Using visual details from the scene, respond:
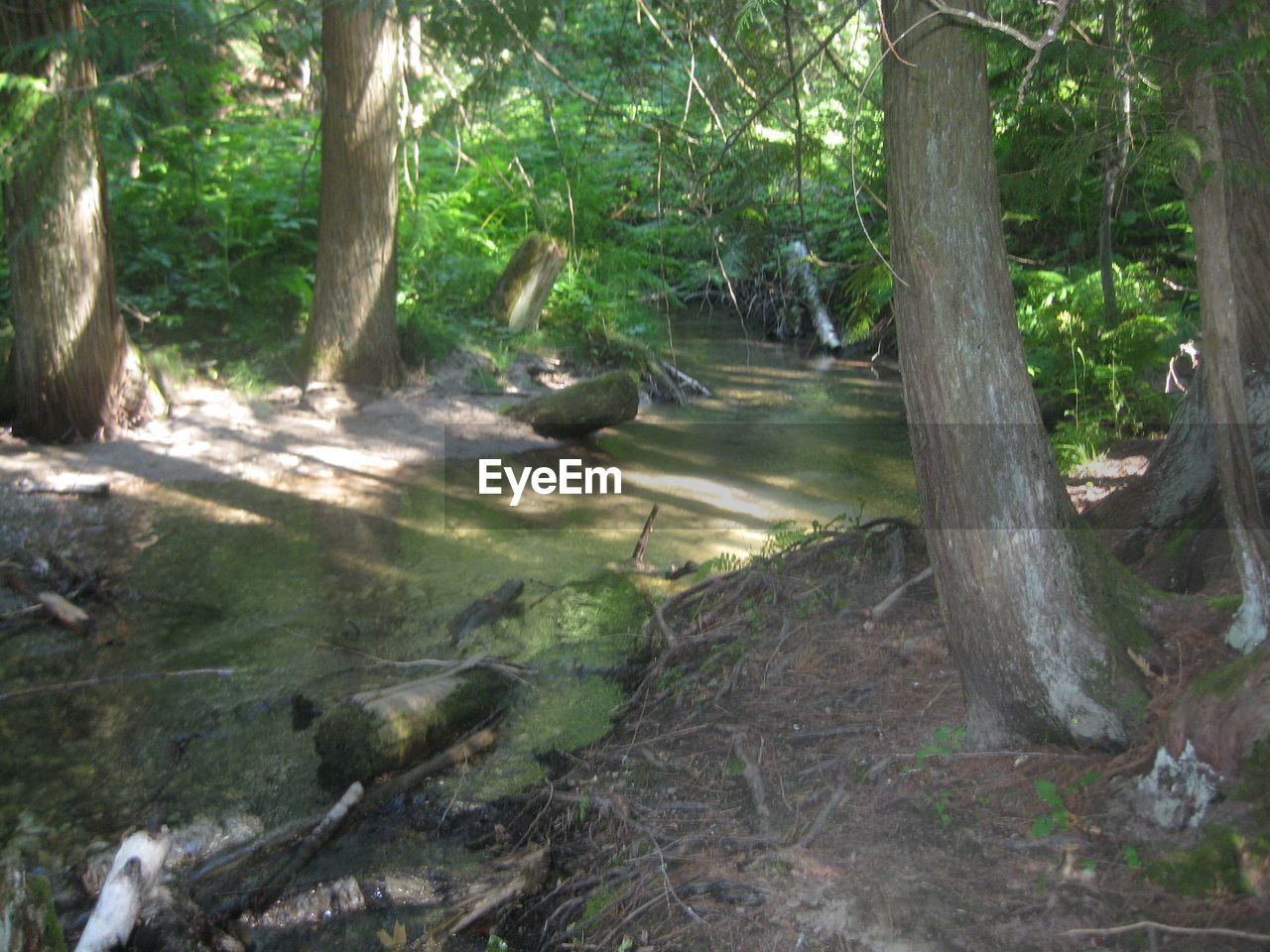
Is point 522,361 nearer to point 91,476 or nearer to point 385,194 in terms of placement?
point 385,194

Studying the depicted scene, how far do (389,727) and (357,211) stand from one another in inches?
295

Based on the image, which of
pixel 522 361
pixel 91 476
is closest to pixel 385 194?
pixel 522 361

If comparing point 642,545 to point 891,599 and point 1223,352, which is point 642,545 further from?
point 1223,352

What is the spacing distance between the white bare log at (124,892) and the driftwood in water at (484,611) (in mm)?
2706

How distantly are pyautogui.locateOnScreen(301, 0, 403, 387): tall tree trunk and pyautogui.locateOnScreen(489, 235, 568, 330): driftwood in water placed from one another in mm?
2153

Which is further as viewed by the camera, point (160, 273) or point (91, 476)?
point (160, 273)

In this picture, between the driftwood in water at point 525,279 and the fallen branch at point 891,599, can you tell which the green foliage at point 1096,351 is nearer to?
the fallen branch at point 891,599

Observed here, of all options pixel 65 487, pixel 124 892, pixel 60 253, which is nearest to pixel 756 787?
pixel 124 892

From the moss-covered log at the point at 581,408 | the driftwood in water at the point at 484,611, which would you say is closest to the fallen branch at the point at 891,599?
the driftwood in water at the point at 484,611

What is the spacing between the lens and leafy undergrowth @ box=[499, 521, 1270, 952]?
3.10m

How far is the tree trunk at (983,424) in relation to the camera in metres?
3.72

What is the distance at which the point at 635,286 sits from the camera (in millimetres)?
14258

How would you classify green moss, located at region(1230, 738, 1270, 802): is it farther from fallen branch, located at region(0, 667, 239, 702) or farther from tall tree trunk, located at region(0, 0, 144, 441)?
tall tree trunk, located at region(0, 0, 144, 441)

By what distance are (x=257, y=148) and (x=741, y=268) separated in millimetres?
11205
